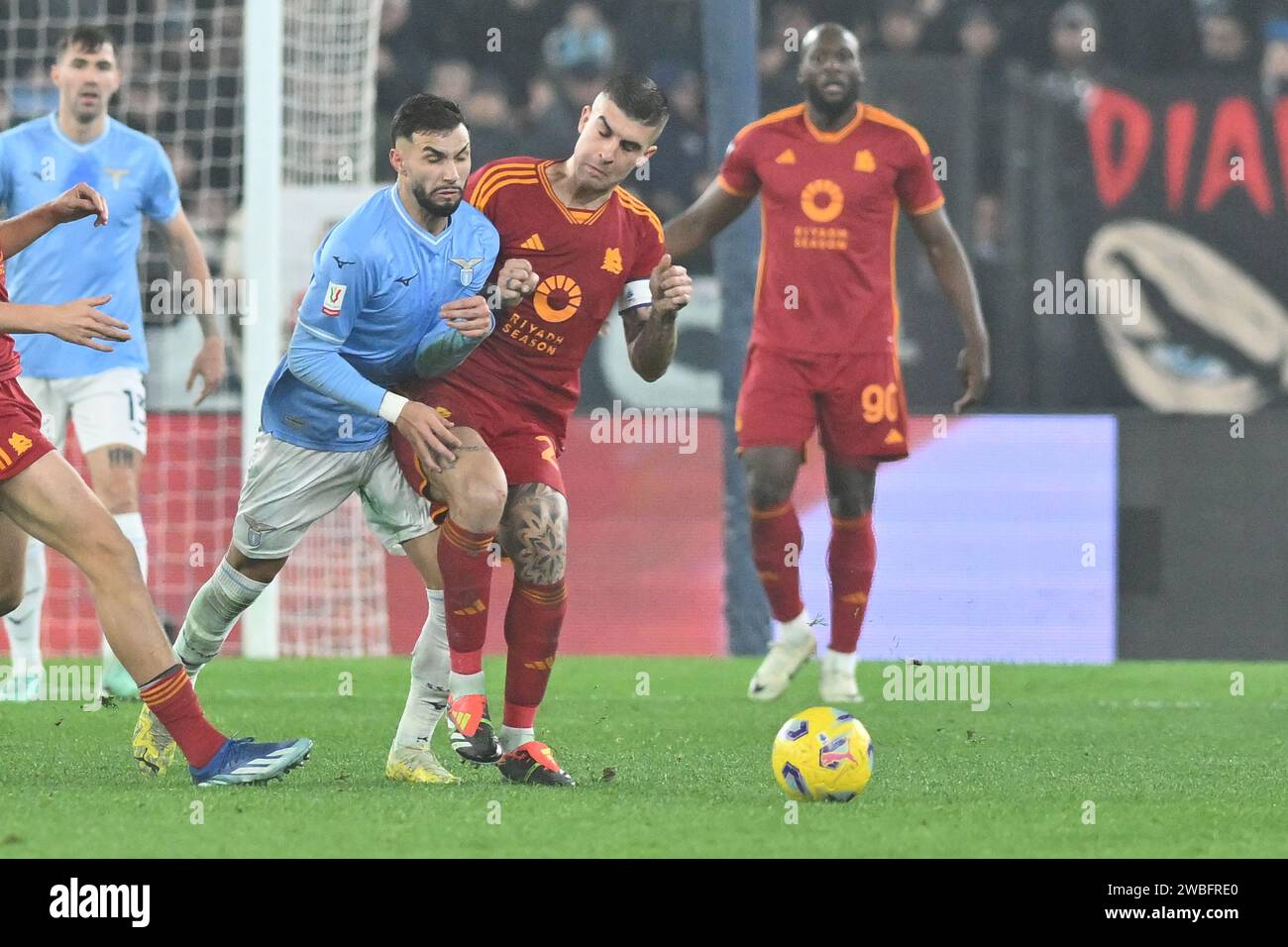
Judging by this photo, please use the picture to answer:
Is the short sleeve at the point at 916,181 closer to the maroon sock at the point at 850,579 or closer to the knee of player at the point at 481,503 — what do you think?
the maroon sock at the point at 850,579

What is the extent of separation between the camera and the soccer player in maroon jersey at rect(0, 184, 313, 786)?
195 inches

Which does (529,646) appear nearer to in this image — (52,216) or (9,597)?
(9,597)

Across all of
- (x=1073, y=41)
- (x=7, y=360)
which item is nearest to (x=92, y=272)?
(x=7, y=360)

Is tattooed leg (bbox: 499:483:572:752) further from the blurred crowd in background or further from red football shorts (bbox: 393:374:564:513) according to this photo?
the blurred crowd in background

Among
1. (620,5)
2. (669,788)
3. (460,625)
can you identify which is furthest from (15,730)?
(620,5)

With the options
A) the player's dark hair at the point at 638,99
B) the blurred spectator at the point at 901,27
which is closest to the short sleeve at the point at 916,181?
→ the player's dark hair at the point at 638,99

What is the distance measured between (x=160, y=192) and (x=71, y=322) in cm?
312

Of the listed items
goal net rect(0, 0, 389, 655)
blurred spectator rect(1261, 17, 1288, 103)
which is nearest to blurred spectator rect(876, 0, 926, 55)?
blurred spectator rect(1261, 17, 1288, 103)

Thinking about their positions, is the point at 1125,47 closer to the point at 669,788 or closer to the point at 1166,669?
the point at 1166,669

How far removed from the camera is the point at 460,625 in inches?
223

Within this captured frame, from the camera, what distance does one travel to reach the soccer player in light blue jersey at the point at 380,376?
533 centimetres

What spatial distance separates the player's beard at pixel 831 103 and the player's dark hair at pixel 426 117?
2.74m

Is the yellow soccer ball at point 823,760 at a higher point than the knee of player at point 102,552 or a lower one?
lower

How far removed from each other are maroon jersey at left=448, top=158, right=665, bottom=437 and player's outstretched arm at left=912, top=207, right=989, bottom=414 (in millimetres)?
2148
